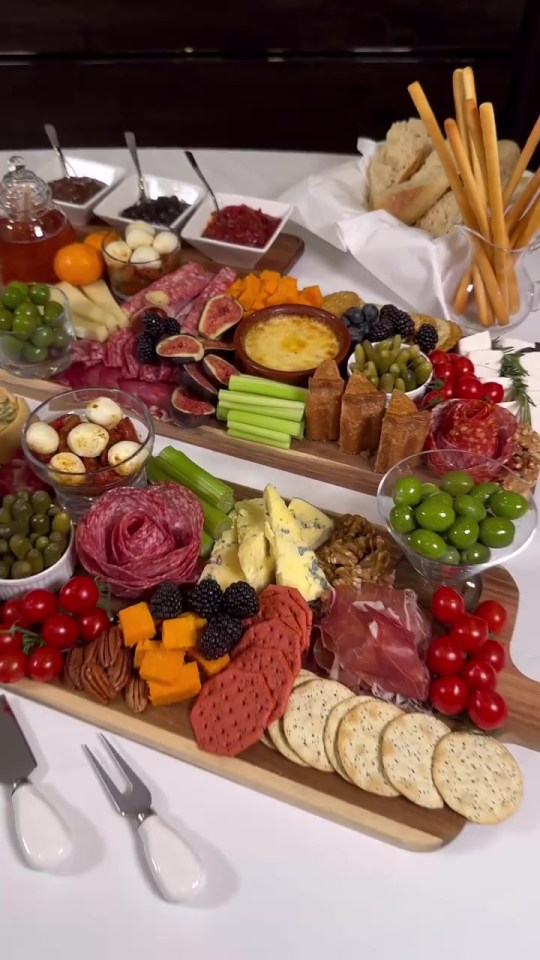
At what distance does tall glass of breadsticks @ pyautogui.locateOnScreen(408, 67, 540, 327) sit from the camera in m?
1.86

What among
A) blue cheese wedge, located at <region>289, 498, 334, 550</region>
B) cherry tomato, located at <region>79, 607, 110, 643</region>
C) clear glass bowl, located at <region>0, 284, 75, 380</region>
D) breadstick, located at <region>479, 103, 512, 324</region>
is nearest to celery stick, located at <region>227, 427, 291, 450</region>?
blue cheese wedge, located at <region>289, 498, 334, 550</region>

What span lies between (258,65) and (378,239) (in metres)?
1.72

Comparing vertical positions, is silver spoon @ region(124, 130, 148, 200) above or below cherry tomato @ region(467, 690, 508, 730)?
above

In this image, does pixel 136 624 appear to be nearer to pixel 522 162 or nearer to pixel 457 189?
pixel 457 189

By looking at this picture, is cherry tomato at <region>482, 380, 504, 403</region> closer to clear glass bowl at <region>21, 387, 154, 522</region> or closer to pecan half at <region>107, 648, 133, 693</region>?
clear glass bowl at <region>21, 387, 154, 522</region>

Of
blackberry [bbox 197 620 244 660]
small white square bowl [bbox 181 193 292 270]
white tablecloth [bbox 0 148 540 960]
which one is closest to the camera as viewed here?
white tablecloth [bbox 0 148 540 960]

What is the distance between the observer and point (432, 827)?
122 centimetres

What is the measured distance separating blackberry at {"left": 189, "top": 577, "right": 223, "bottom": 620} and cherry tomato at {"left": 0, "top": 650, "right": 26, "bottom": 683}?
0.31 m

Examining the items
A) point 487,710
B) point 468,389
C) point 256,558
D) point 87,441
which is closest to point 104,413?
point 87,441

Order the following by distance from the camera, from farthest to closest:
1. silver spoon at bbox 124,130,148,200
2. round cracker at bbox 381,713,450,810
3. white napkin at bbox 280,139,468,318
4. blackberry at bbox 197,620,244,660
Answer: silver spoon at bbox 124,130,148,200 → white napkin at bbox 280,139,468,318 → blackberry at bbox 197,620,244,660 → round cracker at bbox 381,713,450,810

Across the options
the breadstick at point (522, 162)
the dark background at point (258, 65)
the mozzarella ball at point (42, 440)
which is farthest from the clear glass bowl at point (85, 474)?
the dark background at point (258, 65)

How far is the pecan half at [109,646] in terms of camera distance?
54.4 inches

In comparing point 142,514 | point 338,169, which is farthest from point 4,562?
point 338,169

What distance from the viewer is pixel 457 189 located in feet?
6.38
